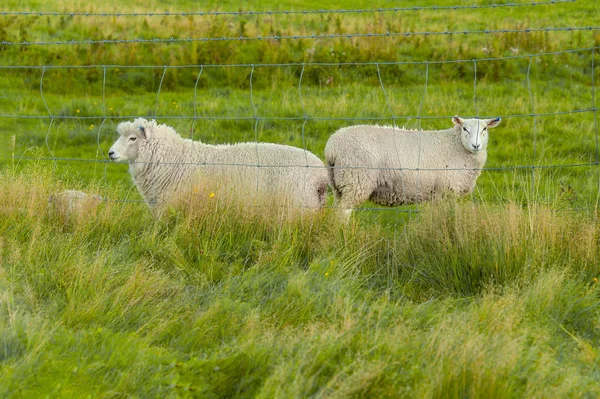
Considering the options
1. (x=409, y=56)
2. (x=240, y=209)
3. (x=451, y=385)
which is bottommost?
(x=451, y=385)

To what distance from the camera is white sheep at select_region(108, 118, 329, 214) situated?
8.43 meters

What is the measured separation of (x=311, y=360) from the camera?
423 cm

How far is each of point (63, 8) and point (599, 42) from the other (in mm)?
12794

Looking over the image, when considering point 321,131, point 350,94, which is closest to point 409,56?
point 350,94

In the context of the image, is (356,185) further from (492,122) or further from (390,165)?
(492,122)

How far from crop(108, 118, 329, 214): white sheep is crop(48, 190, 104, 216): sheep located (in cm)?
125

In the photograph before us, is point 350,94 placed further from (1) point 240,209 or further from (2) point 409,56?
(1) point 240,209

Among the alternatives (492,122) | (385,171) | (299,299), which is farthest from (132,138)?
(299,299)

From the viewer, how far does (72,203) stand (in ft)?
22.3

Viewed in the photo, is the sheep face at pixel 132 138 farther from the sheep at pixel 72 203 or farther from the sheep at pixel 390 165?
the sheep at pixel 72 203

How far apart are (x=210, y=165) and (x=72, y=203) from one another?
2148 millimetres

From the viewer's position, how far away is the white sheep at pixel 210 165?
843cm

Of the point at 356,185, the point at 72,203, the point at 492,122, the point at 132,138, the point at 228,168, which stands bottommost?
the point at 356,185

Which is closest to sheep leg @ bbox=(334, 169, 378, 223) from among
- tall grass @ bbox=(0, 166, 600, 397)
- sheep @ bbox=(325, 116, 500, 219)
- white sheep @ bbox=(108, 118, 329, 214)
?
sheep @ bbox=(325, 116, 500, 219)
